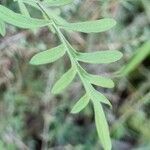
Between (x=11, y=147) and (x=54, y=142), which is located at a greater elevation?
(x=11, y=147)

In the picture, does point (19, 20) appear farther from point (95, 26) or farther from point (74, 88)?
point (74, 88)

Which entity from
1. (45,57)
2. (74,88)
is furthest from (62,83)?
(74,88)

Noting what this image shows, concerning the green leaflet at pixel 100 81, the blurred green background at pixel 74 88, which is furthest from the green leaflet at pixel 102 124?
the blurred green background at pixel 74 88

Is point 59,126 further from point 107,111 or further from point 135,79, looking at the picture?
point 135,79

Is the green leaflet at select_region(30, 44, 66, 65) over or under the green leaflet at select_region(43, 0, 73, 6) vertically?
under

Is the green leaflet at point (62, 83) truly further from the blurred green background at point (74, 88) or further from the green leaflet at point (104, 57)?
the blurred green background at point (74, 88)

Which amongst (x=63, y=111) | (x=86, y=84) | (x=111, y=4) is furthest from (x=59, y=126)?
(x=86, y=84)

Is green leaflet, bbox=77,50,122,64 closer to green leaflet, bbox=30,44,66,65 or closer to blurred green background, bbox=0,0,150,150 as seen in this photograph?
green leaflet, bbox=30,44,66,65

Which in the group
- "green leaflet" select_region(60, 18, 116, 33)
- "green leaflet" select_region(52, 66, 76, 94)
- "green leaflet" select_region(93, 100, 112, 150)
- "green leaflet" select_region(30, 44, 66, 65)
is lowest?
"green leaflet" select_region(93, 100, 112, 150)

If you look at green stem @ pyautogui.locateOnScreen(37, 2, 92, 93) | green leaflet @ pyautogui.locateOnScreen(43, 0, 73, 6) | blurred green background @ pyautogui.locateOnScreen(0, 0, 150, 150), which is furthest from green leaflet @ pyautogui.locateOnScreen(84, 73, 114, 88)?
blurred green background @ pyautogui.locateOnScreen(0, 0, 150, 150)
